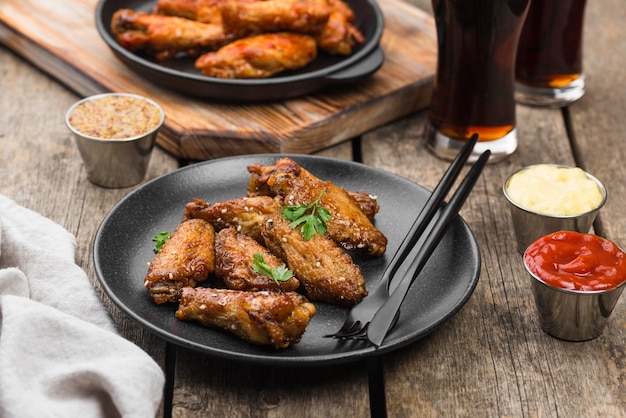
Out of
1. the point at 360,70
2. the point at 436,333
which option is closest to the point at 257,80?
the point at 360,70

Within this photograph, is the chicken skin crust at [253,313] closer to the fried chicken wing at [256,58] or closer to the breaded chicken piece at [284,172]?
the breaded chicken piece at [284,172]

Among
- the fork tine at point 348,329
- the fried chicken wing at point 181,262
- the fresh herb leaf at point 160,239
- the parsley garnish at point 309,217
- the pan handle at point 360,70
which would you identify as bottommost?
the pan handle at point 360,70

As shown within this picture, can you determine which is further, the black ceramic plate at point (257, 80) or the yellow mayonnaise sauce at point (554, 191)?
the black ceramic plate at point (257, 80)

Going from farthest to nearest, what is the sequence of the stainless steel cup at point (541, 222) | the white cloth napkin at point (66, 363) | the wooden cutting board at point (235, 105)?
the wooden cutting board at point (235, 105) → the stainless steel cup at point (541, 222) → the white cloth napkin at point (66, 363)

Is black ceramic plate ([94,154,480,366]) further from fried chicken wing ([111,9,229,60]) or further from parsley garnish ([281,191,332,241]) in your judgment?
fried chicken wing ([111,9,229,60])

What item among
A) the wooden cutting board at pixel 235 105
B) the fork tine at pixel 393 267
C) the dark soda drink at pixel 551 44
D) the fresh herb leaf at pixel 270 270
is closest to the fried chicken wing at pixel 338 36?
the wooden cutting board at pixel 235 105

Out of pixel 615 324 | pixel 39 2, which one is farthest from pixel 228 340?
pixel 39 2

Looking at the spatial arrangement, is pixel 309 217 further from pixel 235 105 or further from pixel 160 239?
pixel 235 105
